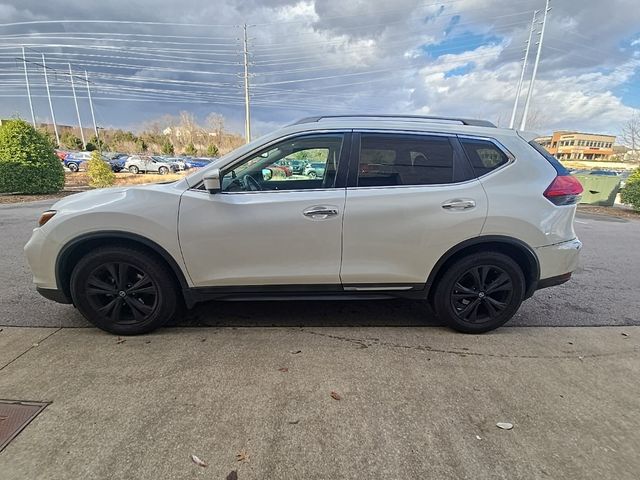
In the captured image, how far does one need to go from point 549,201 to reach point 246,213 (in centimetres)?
257

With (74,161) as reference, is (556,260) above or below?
above

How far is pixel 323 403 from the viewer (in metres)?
2.39

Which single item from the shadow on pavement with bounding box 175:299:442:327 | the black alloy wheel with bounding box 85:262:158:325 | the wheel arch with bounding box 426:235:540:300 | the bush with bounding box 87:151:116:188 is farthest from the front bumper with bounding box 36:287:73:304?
the bush with bounding box 87:151:116:188

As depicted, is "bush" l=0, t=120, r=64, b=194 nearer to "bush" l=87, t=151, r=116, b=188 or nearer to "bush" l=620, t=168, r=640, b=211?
"bush" l=87, t=151, r=116, b=188

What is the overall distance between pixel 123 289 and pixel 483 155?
3304mm

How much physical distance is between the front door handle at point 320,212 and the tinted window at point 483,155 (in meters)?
1.27

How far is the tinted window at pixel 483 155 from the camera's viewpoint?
3115mm

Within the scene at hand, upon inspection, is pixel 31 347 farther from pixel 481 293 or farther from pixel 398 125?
pixel 481 293

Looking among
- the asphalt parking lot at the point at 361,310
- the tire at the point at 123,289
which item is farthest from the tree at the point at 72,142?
the tire at the point at 123,289

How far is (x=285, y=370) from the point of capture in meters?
2.73

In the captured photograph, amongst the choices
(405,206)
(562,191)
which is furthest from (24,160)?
(562,191)

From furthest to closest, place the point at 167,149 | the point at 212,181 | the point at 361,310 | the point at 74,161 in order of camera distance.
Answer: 1. the point at 167,149
2. the point at 74,161
3. the point at 361,310
4. the point at 212,181

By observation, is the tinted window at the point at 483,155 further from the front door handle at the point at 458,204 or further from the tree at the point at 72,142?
the tree at the point at 72,142

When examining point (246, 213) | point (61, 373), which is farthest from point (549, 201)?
point (61, 373)
